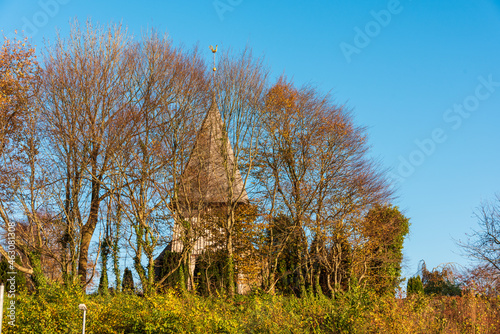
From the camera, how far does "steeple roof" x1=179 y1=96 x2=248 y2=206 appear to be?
63.5ft

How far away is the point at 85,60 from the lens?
17609 mm

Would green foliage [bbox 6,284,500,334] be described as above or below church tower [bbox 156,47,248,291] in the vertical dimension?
below

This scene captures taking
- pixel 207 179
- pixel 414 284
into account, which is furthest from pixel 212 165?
pixel 414 284

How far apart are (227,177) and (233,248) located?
133 inches

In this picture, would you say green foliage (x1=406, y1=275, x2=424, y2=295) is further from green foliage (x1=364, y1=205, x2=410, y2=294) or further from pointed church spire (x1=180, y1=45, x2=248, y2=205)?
pointed church spire (x1=180, y1=45, x2=248, y2=205)

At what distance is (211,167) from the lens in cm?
2034

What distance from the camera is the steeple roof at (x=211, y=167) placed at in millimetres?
19350

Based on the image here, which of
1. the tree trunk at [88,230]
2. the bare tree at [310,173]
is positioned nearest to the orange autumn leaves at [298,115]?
the bare tree at [310,173]

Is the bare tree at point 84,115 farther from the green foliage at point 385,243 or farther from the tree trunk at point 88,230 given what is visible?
the green foliage at point 385,243

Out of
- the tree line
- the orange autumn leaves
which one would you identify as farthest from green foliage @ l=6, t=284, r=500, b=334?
the orange autumn leaves

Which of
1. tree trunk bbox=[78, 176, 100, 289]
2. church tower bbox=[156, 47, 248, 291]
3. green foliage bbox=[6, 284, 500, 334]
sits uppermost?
church tower bbox=[156, 47, 248, 291]

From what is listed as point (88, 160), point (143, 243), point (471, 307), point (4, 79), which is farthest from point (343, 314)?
point (4, 79)

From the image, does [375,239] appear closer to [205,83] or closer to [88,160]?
[205,83]

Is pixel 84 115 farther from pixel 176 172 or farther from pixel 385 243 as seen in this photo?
pixel 385 243
